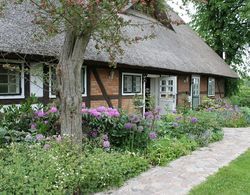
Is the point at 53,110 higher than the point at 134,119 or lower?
higher

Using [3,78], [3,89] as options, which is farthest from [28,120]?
[3,78]

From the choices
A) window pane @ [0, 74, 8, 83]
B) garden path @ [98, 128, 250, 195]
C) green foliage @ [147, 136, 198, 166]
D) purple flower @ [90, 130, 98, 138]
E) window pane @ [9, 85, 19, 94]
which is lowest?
garden path @ [98, 128, 250, 195]

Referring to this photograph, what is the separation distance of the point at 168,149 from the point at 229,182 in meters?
1.66

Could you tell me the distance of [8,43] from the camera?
6.46m

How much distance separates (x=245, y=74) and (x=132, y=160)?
68.4 feet

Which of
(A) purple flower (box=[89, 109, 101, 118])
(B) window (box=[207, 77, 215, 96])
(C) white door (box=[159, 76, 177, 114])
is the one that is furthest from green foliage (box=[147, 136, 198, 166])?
(B) window (box=[207, 77, 215, 96])

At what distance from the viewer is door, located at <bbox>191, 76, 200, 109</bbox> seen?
16.1 meters

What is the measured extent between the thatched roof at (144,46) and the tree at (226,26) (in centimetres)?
293

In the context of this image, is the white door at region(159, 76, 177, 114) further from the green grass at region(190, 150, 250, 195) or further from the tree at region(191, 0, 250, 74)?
the tree at region(191, 0, 250, 74)

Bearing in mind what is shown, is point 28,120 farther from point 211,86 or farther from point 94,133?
point 211,86

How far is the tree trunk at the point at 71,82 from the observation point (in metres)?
5.32

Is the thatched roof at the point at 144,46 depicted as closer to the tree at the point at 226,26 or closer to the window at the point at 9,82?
the window at the point at 9,82

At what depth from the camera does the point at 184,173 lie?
18.1 feet

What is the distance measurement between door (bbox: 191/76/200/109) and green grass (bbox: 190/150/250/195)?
33.1 ft
